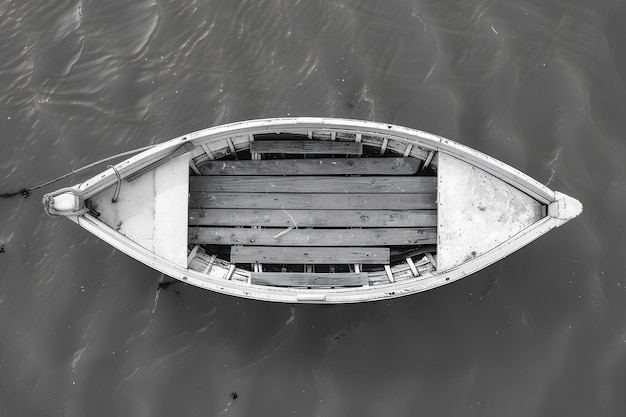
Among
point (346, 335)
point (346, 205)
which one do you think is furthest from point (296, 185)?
point (346, 335)

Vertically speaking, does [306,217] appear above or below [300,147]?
below

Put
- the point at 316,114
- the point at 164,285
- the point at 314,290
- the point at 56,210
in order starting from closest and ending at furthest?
the point at 56,210
the point at 314,290
the point at 164,285
the point at 316,114

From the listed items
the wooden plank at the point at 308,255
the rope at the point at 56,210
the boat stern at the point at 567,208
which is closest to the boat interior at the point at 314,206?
the wooden plank at the point at 308,255

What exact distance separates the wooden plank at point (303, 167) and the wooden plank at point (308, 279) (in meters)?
1.64

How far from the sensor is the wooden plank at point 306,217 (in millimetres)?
9188

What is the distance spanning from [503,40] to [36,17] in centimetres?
900

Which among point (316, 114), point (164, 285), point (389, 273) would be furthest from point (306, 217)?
point (164, 285)

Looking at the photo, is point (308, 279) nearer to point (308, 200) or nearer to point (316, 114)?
point (308, 200)

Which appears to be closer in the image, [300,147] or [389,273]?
[389,273]

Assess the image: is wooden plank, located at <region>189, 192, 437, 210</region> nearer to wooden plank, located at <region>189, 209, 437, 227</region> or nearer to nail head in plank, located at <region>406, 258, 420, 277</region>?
wooden plank, located at <region>189, 209, 437, 227</region>

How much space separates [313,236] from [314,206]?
48cm

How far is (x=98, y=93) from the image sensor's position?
36.0 feet

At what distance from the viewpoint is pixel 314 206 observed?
30.5 ft

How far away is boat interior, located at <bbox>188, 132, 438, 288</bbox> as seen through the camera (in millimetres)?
9164
